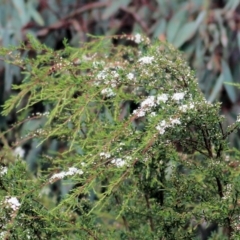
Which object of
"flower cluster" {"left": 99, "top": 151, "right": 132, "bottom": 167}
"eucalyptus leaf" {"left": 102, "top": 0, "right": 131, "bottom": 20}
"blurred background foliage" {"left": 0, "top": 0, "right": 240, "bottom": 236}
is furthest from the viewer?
"eucalyptus leaf" {"left": 102, "top": 0, "right": 131, "bottom": 20}

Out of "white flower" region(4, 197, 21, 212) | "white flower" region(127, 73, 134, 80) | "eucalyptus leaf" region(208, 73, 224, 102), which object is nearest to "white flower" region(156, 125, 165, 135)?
"white flower" region(127, 73, 134, 80)

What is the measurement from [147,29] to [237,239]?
236 cm

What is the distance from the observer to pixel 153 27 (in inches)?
132

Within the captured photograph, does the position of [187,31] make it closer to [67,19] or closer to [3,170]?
[67,19]

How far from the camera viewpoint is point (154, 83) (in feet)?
3.79

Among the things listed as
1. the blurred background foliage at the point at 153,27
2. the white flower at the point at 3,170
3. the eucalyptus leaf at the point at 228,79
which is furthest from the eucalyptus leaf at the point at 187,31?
the white flower at the point at 3,170

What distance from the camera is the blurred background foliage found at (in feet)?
10.7

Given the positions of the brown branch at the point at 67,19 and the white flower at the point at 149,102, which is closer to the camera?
the white flower at the point at 149,102

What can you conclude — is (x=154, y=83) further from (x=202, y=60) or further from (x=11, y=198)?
(x=202, y=60)

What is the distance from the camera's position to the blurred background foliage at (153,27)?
3.27 meters

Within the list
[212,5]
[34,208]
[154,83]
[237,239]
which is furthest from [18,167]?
[212,5]

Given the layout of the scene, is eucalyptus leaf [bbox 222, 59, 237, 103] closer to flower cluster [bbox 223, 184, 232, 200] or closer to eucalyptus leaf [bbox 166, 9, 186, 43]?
eucalyptus leaf [bbox 166, 9, 186, 43]

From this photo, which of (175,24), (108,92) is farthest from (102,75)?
(175,24)

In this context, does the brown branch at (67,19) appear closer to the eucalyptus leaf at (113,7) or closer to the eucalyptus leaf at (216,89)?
the eucalyptus leaf at (113,7)
